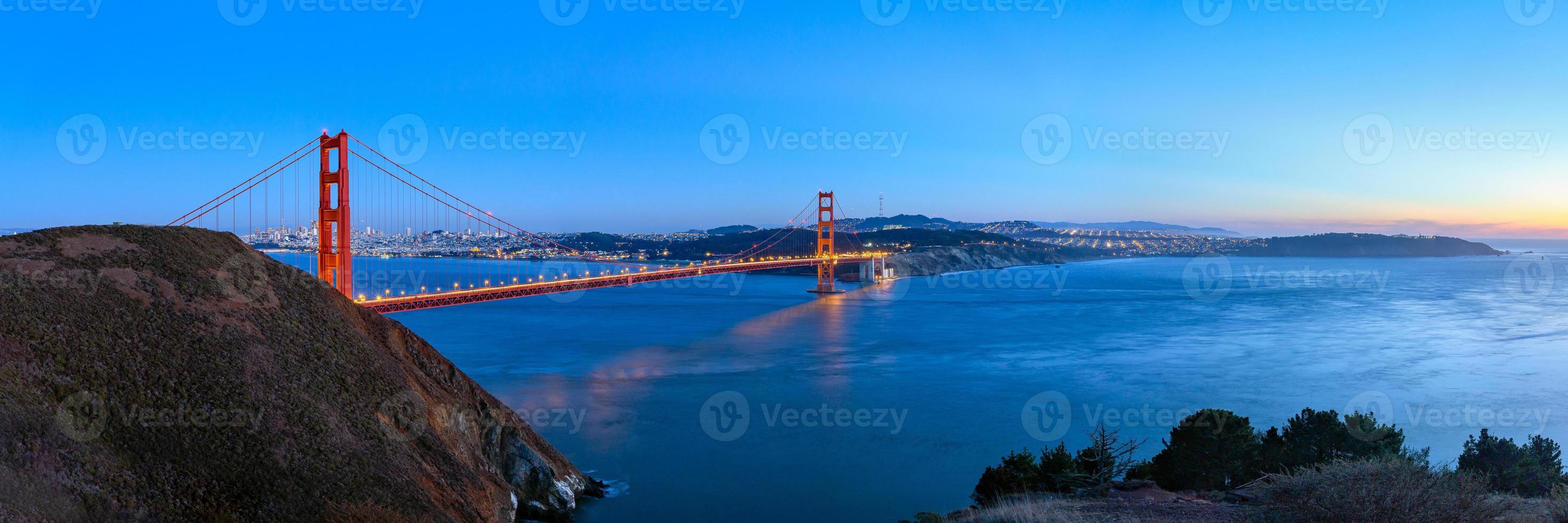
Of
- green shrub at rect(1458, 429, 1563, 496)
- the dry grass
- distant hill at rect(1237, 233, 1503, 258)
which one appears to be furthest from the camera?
distant hill at rect(1237, 233, 1503, 258)

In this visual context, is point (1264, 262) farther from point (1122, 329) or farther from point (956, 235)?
point (1122, 329)

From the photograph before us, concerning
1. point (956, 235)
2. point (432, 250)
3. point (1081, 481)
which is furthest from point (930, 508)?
point (956, 235)

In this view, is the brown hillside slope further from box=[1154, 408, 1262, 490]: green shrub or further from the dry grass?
box=[1154, 408, 1262, 490]: green shrub

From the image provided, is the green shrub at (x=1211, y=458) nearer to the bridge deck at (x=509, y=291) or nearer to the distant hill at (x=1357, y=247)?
the bridge deck at (x=509, y=291)

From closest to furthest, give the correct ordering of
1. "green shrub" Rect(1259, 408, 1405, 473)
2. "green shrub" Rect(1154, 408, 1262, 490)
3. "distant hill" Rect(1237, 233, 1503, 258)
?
"green shrub" Rect(1259, 408, 1405, 473)
"green shrub" Rect(1154, 408, 1262, 490)
"distant hill" Rect(1237, 233, 1503, 258)

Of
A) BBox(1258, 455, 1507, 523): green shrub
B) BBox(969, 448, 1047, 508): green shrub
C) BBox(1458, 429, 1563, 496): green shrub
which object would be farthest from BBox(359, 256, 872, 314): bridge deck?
BBox(1458, 429, 1563, 496): green shrub

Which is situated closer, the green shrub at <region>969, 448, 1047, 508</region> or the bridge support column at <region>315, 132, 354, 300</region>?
the green shrub at <region>969, 448, 1047, 508</region>
